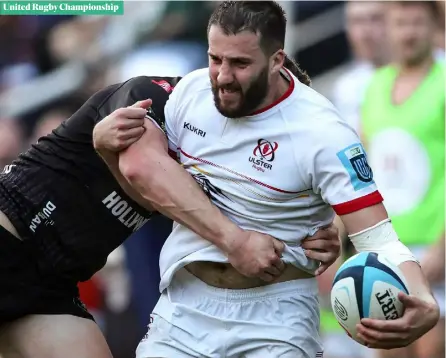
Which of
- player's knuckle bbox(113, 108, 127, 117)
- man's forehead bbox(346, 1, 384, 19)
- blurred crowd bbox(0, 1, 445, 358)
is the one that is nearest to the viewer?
player's knuckle bbox(113, 108, 127, 117)

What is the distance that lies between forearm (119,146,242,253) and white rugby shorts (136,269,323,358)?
294mm

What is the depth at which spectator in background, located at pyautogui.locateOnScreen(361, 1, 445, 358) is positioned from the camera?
735 centimetres

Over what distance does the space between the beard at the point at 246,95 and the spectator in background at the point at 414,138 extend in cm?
306

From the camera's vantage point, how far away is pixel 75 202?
5148 millimetres

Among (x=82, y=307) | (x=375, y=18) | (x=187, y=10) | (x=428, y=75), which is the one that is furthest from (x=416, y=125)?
(x=82, y=307)

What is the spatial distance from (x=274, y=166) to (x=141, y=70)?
4.45 metres

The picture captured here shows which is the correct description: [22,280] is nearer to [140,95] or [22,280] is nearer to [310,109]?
[140,95]

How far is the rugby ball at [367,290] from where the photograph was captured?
4.20 metres

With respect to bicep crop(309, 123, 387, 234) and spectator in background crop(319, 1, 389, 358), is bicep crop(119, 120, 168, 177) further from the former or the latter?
spectator in background crop(319, 1, 389, 358)

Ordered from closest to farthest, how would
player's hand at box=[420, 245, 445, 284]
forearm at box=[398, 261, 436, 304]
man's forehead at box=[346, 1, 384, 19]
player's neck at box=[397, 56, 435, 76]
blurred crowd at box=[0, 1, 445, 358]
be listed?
forearm at box=[398, 261, 436, 304] < player's hand at box=[420, 245, 445, 284] < player's neck at box=[397, 56, 435, 76] < blurred crowd at box=[0, 1, 445, 358] < man's forehead at box=[346, 1, 384, 19]

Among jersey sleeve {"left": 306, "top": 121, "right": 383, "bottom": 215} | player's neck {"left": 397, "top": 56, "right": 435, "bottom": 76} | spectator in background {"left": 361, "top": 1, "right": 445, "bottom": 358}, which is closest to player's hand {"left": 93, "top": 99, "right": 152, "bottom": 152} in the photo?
jersey sleeve {"left": 306, "top": 121, "right": 383, "bottom": 215}

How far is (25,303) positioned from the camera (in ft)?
17.1

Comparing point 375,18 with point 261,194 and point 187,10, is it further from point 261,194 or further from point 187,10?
point 261,194

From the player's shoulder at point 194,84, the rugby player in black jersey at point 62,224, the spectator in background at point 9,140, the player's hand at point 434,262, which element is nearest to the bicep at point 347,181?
the player's shoulder at point 194,84
